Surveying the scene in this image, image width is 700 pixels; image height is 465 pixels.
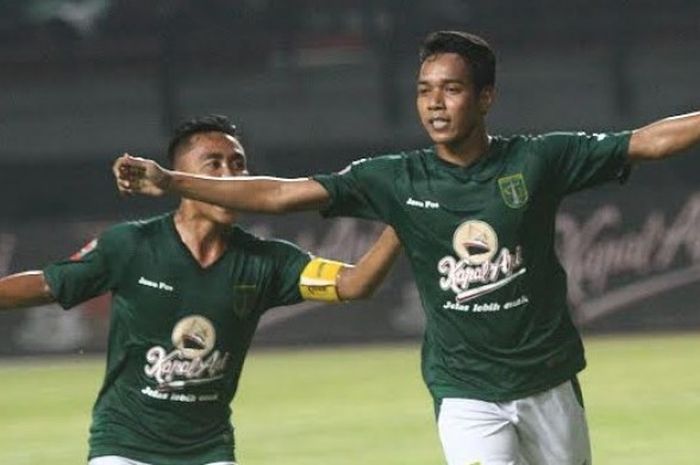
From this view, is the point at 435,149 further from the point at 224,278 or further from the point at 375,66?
the point at 375,66

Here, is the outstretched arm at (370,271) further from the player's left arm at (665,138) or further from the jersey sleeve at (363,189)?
the player's left arm at (665,138)

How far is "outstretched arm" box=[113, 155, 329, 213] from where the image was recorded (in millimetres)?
6336

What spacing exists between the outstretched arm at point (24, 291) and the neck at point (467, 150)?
4.73 feet

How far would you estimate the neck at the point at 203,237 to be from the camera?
282 inches

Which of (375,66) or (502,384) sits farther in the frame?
(375,66)

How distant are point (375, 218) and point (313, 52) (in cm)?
1267

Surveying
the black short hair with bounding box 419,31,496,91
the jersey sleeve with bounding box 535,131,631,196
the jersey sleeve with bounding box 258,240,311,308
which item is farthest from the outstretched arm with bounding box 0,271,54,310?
the jersey sleeve with bounding box 535,131,631,196

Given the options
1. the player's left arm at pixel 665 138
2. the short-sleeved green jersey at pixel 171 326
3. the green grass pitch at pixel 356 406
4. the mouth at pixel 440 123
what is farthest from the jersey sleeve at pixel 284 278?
the green grass pitch at pixel 356 406

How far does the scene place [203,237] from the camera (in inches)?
283

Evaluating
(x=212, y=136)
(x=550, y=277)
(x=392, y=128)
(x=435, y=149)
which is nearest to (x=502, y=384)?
(x=550, y=277)

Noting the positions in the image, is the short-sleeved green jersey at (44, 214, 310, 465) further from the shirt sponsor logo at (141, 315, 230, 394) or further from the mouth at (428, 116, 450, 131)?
the mouth at (428, 116, 450, 131)

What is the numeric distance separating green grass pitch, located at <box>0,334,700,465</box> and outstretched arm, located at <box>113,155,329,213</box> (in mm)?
4205

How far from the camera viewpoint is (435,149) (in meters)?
6.82

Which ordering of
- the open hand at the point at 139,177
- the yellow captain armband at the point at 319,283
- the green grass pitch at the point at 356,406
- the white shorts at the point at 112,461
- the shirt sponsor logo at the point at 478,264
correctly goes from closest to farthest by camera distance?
1. the open hand at the point at 139,177
2. the shirt sponsor logo at the point at 478,264
3. the white shorts at the point at 112,461
4. the yellow captain armband at the point at 319,283
5. the green grass pitch at the point at 356,406
